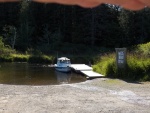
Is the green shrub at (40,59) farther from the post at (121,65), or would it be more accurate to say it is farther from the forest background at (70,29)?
the post at (121,65)

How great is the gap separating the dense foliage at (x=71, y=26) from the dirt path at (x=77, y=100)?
3117cm

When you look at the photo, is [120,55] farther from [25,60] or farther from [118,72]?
[25,60]

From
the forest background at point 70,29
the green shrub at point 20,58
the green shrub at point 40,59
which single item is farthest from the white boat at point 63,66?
the forest background at point 70,29

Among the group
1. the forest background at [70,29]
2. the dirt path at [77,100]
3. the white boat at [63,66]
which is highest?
the forest background at [70,29]

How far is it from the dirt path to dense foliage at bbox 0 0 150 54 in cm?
3117

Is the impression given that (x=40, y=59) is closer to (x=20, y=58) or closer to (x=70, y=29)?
(x=20, y=58)

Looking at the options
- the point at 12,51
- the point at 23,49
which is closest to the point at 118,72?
the point at 12,51

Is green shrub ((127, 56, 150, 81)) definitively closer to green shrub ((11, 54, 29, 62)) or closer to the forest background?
green shrub ((11, 54, 29, 62))

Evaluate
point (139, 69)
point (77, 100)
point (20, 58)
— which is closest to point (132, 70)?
point (139, 69)

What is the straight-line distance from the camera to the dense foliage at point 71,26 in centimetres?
4678

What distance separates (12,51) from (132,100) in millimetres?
30524

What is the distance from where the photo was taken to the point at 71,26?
2002 inches

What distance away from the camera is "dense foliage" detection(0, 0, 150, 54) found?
153ft

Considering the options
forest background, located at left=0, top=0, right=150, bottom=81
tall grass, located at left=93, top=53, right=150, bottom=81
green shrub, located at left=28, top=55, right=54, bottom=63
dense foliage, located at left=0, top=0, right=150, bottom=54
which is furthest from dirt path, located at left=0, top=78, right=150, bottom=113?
dense foliage, located at left=0, top=0, right=150, bottom=54
